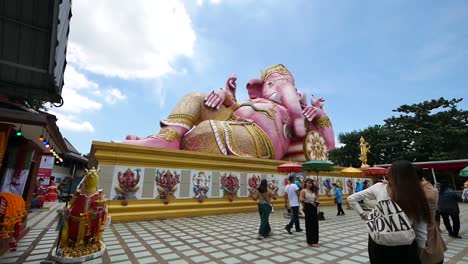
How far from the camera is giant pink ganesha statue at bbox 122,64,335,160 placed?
902 centimetres

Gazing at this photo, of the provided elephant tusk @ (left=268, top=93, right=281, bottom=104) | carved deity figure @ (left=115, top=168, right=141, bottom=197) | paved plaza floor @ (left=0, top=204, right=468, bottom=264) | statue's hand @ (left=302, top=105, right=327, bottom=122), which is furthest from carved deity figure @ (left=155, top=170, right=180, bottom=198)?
statue's hand @ (left=302, top=105, right=327, bottom=122)

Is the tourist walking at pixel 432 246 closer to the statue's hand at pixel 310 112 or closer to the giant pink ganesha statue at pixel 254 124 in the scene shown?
the giant pink ganesha statue at pixel 254 124

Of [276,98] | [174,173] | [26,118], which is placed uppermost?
[276,98]

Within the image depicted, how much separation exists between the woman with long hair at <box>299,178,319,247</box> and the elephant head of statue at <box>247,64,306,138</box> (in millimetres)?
7125

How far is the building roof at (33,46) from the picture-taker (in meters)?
2.65

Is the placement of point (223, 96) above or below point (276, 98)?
below

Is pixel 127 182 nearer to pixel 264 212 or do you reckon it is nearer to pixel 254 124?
pixel 264 212

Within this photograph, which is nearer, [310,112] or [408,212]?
[408,212]

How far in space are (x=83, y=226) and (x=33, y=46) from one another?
2423 millimetres

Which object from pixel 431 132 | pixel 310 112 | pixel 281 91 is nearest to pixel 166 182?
pixel 281 91

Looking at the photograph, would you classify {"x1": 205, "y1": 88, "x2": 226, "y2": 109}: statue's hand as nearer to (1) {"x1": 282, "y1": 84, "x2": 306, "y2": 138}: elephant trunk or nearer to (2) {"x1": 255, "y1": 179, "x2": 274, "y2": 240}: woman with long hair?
(1) {"x1": 282, "y1": 84, "x2": 306, "y2": 138}: elephant trunk

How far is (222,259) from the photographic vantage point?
3475 millimetres

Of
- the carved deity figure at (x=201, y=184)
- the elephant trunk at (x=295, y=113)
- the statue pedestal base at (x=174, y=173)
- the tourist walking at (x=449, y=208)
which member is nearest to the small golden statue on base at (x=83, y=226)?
the statue pedestal base at (x=174, y=173)

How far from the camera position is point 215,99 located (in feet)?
33.5
